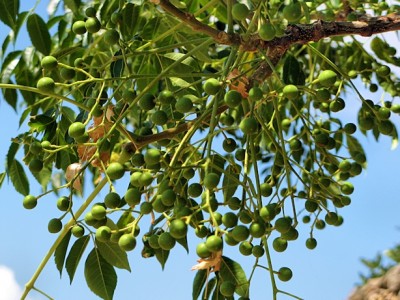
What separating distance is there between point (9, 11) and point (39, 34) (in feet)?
0.75

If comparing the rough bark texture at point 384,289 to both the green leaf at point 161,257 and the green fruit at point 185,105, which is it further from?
the green fruit at point 185,105

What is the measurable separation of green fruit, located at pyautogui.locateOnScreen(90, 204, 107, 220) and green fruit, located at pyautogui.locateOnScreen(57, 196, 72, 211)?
128 millimetres

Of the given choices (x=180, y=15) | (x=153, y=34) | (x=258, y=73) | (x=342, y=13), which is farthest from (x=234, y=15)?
(x=342, y=13)

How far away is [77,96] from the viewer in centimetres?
218

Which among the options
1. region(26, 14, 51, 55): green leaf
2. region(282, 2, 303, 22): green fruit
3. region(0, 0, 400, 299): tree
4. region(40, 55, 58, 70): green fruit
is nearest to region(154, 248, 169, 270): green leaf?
region(0, 0, 400, 299): tree

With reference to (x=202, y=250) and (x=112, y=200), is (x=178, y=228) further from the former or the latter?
(x=112, y=200)

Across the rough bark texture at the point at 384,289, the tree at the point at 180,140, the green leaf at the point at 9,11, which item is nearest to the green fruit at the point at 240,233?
the tree at the point at 180,140

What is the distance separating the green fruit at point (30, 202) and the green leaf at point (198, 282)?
14.7 inches

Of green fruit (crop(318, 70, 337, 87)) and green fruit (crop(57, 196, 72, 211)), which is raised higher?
green fruit (crop(318, 70, 337, 87))

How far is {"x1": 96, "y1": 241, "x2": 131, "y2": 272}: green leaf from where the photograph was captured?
5.75 ft

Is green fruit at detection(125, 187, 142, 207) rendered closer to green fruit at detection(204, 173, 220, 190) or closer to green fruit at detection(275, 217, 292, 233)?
green fruit at detection(204, 173, 220, 190)

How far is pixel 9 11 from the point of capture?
76.7 inches

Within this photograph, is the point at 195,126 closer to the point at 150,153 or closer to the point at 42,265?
the point at 150,153

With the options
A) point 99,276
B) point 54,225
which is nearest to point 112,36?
point 54,225
